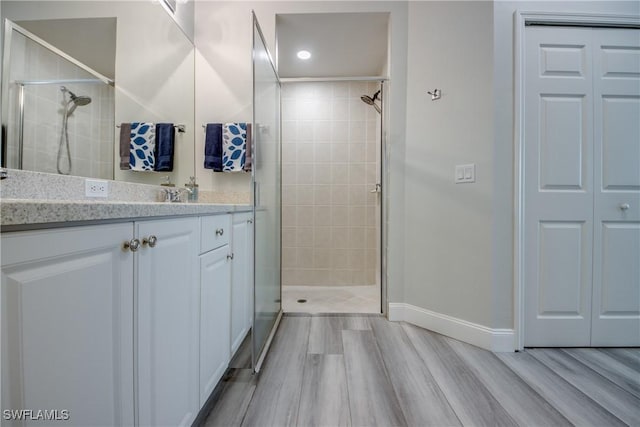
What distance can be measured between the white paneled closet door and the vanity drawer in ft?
5.83

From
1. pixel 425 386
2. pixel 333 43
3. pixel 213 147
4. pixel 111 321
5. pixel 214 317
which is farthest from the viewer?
pixel 333 43

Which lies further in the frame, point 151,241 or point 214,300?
point 214,300

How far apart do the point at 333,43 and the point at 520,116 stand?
1699 millimetres

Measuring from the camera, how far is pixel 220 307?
1.21m

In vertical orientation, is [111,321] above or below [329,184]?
below

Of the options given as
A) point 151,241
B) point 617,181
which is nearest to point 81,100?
point 151,241

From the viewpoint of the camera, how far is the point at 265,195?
1.63 m

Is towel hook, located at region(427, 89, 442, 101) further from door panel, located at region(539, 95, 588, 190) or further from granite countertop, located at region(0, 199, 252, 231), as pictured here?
granite countertop, located at region(0, 199, 252, 231)

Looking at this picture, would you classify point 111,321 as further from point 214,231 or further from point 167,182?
point 167,182

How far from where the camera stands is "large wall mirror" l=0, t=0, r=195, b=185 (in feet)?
3.03

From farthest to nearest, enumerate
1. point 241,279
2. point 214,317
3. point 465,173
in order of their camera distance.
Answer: point 465,173
point 241,279
point 214,317

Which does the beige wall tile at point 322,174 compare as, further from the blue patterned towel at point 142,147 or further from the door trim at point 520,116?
the door trim at point 520,116

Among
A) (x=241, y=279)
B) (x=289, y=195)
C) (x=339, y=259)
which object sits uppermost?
(x=289, y=195)

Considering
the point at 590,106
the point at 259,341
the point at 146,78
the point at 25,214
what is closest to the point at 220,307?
the point at 259,341
